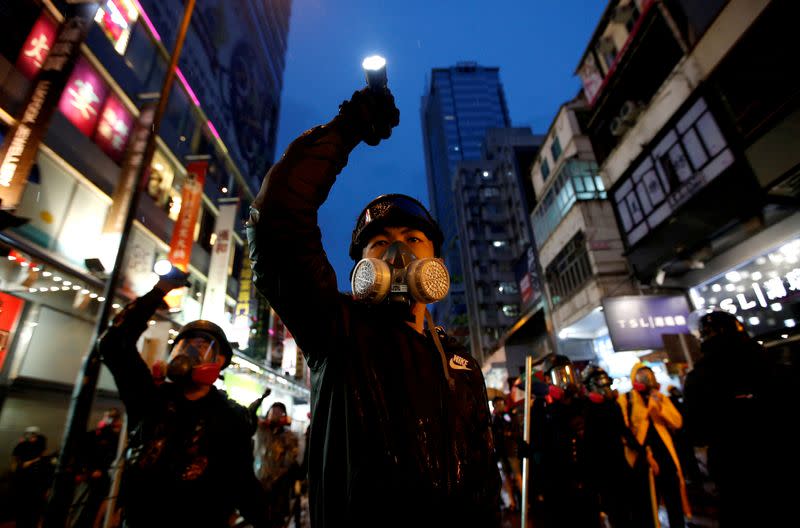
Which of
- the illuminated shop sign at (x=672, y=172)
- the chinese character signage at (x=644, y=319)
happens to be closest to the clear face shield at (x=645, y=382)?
the illuminated shop sign at (x=672, y=172)

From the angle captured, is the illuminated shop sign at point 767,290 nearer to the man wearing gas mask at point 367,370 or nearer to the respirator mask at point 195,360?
the man wearing gas mask at point 367,370

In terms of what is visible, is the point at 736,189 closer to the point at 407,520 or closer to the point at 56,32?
the point at 407,520

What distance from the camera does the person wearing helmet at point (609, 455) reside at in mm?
5441

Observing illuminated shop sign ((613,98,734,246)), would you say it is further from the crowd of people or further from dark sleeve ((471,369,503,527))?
dark sleeve ((471,369,503,527))

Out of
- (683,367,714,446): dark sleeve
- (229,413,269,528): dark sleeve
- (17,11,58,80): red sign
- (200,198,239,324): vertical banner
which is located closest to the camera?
(229,413,269,528): dark sleeve

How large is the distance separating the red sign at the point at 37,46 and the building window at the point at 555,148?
2212 cm

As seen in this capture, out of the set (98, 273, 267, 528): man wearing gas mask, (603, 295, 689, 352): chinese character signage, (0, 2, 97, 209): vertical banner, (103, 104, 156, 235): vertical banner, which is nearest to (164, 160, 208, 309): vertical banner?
(103, 104, 156, 235): vertical banner

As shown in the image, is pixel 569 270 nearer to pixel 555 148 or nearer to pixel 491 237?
pixel 555 148

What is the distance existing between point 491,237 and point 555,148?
1034 inches

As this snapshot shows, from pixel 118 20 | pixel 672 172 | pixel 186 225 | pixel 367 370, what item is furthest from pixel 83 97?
pixel 672 172

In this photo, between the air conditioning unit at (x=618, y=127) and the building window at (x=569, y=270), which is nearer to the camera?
the air conditioning unit at (x=618, y=127)

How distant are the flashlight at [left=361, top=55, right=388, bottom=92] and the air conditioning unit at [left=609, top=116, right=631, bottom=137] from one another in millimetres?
17348

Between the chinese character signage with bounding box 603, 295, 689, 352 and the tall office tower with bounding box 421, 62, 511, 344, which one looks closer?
the chinese character signage with bounding box 603, 295, 689, 352

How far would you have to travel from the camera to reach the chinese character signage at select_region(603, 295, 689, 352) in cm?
1307
